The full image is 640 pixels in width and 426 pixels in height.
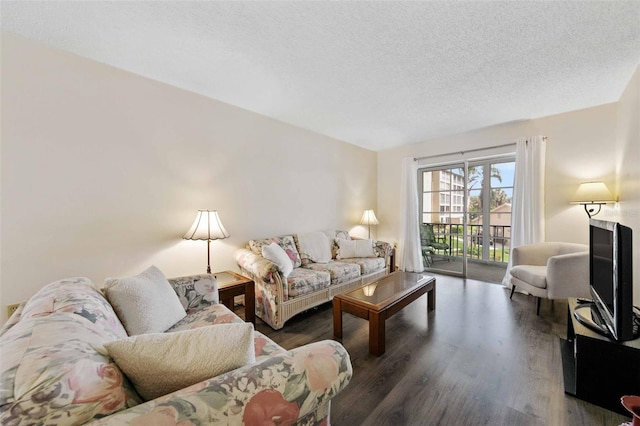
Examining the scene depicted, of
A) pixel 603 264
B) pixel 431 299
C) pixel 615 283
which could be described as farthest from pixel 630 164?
pixel 431 299

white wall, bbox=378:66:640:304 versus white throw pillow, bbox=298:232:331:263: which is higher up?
white wall, bbox=378:66:640:304

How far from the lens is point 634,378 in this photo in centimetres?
135

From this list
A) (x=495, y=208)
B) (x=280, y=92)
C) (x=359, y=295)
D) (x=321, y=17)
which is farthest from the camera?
(x=495, y=208)

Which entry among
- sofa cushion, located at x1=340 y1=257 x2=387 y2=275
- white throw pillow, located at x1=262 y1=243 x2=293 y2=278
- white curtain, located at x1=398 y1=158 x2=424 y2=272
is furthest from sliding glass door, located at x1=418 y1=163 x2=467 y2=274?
white throw pillow, located at x1=262 y1=243 x2=293 y2=278

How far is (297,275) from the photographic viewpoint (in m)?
2.69

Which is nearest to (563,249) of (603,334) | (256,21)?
(603,334)

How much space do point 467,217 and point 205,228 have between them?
13.3 ft

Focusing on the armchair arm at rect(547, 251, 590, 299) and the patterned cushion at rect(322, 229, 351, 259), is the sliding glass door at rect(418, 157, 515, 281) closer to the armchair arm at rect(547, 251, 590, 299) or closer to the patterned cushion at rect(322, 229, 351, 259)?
Result: the armchair arm at rect(547, 251, 590, 299)

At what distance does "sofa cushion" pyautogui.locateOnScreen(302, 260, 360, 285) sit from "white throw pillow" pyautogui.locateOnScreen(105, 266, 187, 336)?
5.51 feet

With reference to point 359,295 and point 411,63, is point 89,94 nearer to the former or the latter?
point 411,63

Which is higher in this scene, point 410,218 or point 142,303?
point 410,218

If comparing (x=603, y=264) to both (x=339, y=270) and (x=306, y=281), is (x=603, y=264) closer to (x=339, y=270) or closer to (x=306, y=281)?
(x=339, y=270)

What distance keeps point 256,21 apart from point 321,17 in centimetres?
43

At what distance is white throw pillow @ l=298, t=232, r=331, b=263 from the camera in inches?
131
